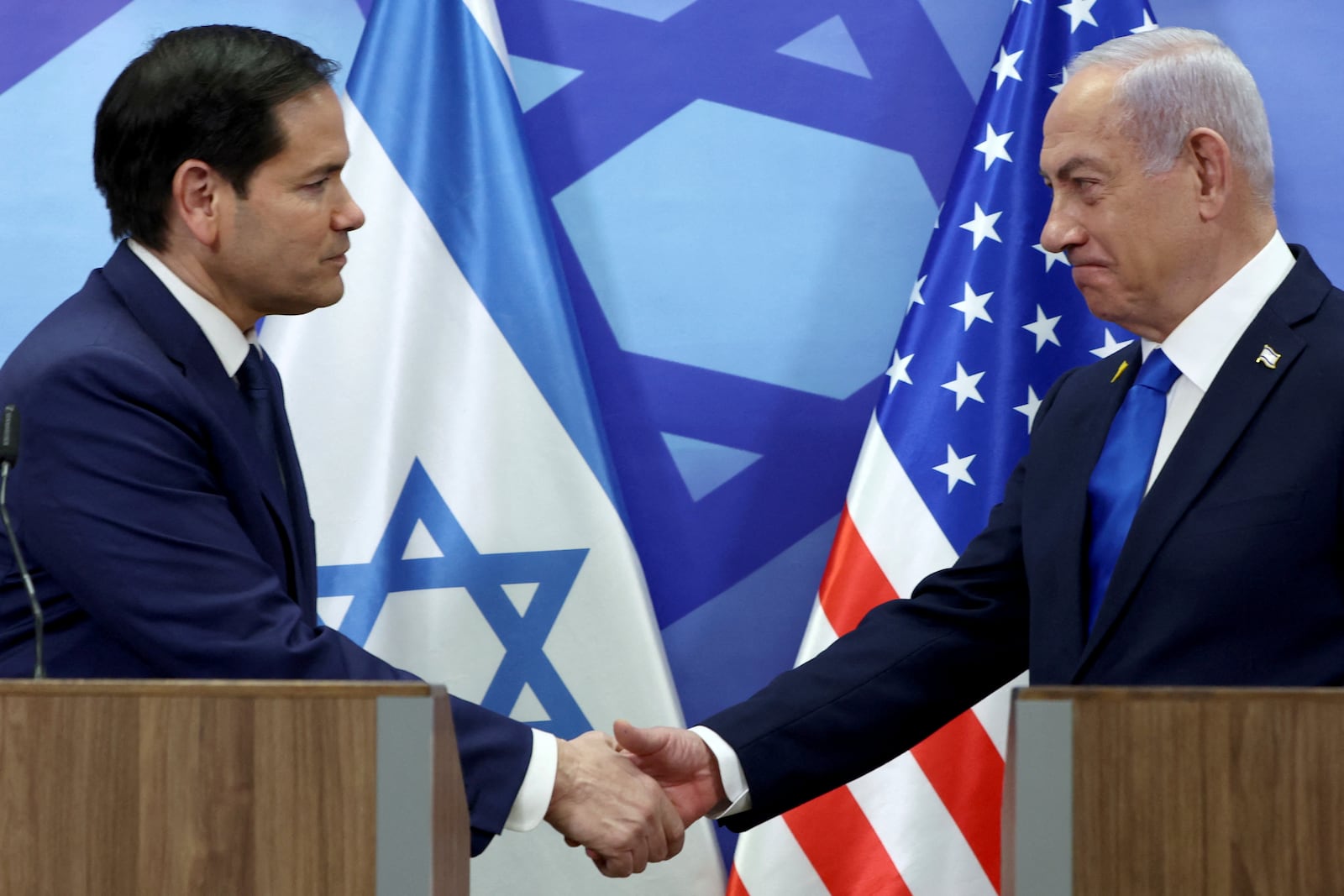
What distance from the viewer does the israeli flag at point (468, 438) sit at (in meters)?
2.83

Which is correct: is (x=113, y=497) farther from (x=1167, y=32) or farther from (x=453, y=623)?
(x=1167, y=32)

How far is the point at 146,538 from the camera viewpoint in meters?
1.85

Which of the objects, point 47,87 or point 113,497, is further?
point 47,87

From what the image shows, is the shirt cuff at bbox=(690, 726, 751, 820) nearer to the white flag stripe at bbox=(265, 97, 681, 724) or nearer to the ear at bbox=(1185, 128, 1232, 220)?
the white flag stripe at bbox=(265, 97, 681, 724)

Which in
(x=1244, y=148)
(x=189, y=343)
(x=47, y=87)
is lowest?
(x=189, y=343)

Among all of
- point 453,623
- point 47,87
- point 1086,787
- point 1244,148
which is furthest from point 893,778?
point 47,87

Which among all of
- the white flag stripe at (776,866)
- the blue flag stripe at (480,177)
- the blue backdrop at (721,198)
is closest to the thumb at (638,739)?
the white flag stripe at (776,866)

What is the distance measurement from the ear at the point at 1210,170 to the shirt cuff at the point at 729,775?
1.07 meters

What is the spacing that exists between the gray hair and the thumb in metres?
1.10

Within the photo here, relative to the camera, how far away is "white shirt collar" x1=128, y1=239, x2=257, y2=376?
2139 mm

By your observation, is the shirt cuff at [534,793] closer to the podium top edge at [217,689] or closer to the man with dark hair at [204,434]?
the man with dark hair at [204,434]

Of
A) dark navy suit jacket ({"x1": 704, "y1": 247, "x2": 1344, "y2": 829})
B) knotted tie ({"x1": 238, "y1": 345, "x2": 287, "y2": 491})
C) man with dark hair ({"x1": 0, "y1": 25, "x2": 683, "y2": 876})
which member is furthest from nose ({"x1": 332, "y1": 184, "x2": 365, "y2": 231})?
dark navy suit jacket ({"x1": 704, "y1": 247, "x2": 1344, "y2": 829})

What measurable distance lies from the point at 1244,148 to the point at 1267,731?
1.12 meters

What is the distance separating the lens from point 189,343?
2.07 metres
